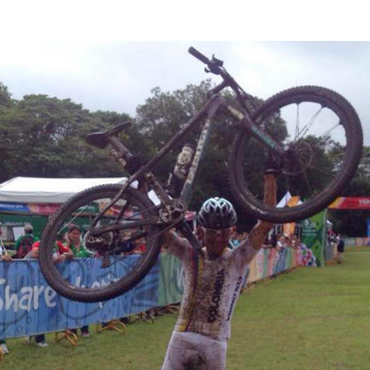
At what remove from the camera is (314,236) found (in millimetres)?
34969

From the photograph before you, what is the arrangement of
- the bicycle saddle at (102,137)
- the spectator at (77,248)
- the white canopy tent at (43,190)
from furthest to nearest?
the white canopy tent at (43,190), the spectator at (77,248), the bicycle saddle at (102,137)

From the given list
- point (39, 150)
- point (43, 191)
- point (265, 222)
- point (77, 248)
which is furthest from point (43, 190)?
point (39, 150)

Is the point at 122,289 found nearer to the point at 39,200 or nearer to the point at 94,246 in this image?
the point at 94,246

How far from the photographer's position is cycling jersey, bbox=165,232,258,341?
479cm

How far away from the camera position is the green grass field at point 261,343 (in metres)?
9.41

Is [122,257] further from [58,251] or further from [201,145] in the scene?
[58,251]

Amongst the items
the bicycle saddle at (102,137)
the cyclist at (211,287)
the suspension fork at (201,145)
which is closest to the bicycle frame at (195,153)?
the suspension fork at (201,145)

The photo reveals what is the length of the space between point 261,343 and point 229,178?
21.7ft

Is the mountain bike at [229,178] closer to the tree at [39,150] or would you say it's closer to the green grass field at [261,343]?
the green grass field at [261,343]

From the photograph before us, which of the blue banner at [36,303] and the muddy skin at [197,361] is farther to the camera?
the blue banner at [36,303]

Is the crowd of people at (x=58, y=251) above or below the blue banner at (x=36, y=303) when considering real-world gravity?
above

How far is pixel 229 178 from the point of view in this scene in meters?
5.07

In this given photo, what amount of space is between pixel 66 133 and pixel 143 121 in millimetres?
9440

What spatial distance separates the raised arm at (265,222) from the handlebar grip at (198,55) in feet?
3.55
